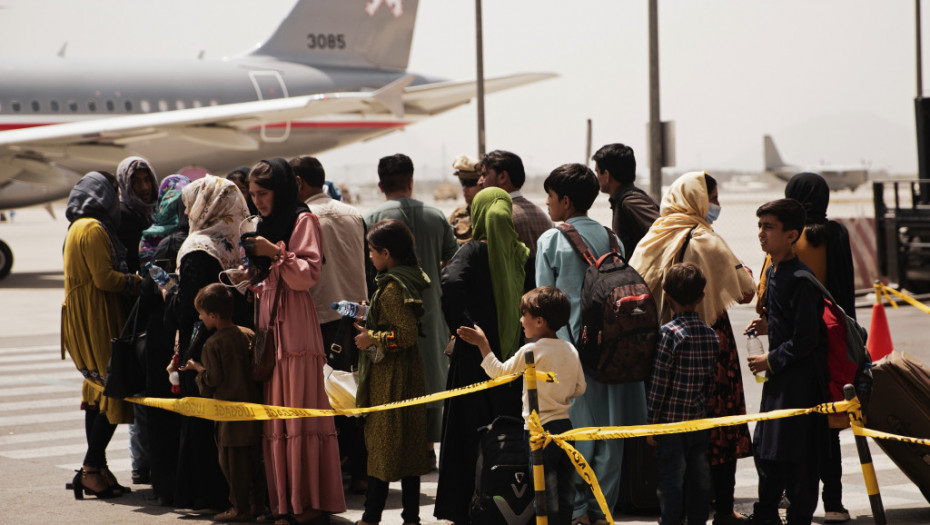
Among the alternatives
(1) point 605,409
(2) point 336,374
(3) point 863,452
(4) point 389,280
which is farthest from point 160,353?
(3) point 863,452

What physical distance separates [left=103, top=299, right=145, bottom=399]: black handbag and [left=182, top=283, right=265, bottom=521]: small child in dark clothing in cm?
60

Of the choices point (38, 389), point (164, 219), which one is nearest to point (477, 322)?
point (164, 219)

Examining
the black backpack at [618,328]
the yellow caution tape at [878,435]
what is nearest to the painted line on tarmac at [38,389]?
the black backpack at [618,328]

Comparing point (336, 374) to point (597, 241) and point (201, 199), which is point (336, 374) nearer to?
point (201, 199)

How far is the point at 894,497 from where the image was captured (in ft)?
20.1

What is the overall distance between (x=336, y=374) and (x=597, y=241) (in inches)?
62.6

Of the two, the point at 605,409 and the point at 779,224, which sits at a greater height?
the point at 779,224

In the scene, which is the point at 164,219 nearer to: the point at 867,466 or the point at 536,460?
the point at 536,460

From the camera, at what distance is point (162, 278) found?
5926 millimetres

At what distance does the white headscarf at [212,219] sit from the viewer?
19.1ft

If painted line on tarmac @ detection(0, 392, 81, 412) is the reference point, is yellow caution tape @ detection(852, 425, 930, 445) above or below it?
above

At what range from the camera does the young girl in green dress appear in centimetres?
544

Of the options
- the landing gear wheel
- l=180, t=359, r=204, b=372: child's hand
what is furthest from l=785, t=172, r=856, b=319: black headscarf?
the landing gear wheel

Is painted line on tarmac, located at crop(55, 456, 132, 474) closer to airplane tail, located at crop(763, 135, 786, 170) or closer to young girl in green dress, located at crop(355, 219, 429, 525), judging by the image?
young girl in green dress, located at crop(355, 219, 429, 525)
